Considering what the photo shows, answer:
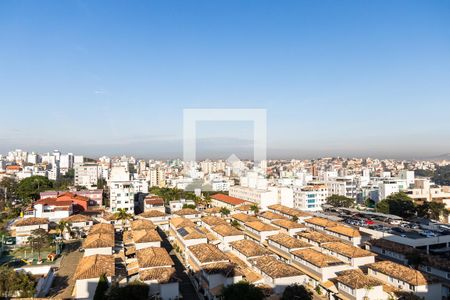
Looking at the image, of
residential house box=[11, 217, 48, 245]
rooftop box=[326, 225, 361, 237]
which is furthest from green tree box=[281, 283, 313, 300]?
residential house box=[11, 217, 48, 245]

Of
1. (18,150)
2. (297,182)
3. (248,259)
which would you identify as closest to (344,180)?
(297,182)

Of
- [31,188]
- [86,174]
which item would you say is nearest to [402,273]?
[31,188]

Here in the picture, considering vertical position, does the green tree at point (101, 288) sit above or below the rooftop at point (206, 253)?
below

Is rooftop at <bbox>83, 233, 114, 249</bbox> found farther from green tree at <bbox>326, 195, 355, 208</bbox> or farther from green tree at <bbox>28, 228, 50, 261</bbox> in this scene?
→ green tree at <bbox>326, 195, 355, 208</bbox>

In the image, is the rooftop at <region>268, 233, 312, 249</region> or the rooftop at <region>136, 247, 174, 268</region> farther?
the rooftop at <region>268, 233, 312, 249</region>

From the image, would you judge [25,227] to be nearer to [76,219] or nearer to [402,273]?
[76,219]

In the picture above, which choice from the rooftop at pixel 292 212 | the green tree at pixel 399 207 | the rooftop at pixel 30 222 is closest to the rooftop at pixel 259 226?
the rooftop at pixel 292 212

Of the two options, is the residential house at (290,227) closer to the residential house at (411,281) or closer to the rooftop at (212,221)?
the rooftop at (212,221)
